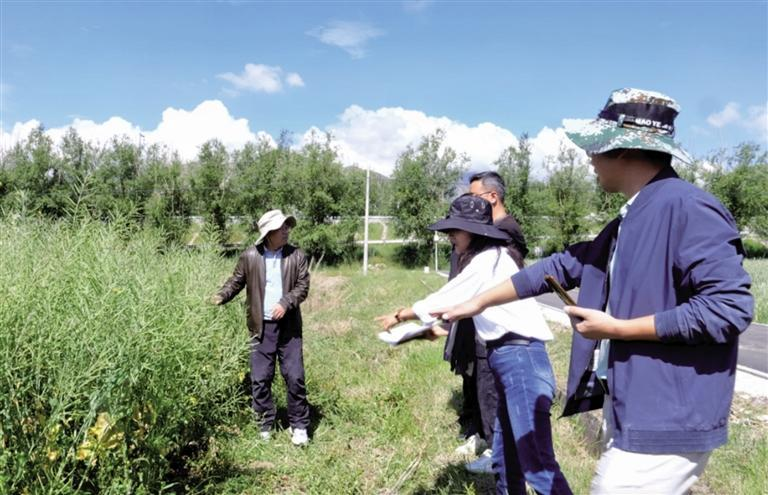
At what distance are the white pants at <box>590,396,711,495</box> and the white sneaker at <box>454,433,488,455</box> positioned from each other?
2343 mm

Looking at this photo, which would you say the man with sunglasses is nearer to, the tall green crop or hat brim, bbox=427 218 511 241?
hat brim, bbox=427 218 511 241

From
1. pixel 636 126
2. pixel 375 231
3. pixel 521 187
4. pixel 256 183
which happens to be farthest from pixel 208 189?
pixel 636 126

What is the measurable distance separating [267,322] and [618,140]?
3.25 m

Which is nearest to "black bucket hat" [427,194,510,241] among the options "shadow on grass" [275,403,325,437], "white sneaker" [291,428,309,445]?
"white sneaker" [291,428,309,445]

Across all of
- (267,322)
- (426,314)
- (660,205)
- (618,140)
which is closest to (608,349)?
(660,205)

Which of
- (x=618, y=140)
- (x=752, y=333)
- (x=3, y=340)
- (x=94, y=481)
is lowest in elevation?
(x=752, y=333)

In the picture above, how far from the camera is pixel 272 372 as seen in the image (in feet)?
14.6

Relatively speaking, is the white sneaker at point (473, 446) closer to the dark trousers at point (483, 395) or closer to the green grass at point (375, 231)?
the dark trousers at point (483, 395)

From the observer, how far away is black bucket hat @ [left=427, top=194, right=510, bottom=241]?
2801 millimetres

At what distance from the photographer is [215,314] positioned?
4.62m

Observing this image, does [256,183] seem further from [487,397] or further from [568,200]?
[487,397]

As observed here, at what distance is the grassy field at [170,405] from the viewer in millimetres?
2396

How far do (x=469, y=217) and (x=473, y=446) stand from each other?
1.86m

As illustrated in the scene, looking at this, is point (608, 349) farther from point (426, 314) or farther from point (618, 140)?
point (426, 314)
